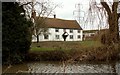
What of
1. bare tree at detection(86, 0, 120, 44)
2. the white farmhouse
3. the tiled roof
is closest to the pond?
bare tree at detection(86, 0, 120, 44)

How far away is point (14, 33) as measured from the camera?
61.6ft

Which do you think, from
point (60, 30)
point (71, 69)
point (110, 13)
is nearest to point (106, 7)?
point (110, 13)

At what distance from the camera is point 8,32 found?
60.3 feet

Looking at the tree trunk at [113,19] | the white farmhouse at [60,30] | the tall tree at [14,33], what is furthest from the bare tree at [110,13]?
the white farmhouse at [60,30]

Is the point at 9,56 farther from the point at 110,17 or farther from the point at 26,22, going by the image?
the point at 110,17

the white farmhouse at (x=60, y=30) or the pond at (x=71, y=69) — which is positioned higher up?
the white farmhouse at (x=60, y=30)

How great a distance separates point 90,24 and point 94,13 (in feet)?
2.75

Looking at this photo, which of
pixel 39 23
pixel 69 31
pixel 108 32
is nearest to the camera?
pixel 108 32

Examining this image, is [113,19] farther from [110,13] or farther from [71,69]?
[71,69]

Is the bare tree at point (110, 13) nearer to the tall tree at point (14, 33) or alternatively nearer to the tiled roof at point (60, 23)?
the tall tree at point (14, 33)

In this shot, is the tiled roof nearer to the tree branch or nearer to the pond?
the pond

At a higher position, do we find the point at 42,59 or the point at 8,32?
the point at 8,32

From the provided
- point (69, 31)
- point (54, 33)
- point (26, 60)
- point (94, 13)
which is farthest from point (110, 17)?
point (69, 31)

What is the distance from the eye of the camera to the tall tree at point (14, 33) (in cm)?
1825
